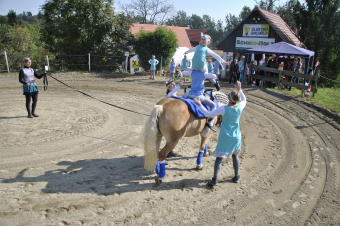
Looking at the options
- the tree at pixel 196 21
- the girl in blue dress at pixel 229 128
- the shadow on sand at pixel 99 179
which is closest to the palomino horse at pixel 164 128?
the shadow on sand at pixel 99 179

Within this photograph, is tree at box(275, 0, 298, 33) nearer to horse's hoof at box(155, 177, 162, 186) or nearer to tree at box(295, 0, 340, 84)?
tree at box(295, 0, 340, 84)

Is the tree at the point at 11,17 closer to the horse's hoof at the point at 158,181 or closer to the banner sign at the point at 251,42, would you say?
the banner sign at the point at 251,42

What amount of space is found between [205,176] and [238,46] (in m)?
17.2

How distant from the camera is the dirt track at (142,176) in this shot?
3975mm

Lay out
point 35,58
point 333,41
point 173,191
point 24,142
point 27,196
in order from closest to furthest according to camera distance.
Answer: point 27,196
point 173,191
point 24,142
point 333,41
point 35,58

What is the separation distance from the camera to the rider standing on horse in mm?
5125

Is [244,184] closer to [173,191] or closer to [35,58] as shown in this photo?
[173,191]

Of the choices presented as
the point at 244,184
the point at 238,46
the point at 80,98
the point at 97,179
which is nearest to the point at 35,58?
the point at 80,98

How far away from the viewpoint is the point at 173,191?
4641 millimetres

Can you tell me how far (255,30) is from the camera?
19125mm

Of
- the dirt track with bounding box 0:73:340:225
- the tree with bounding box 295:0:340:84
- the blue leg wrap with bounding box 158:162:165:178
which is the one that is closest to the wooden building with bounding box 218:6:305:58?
the tree with bounding box 295:0:340:84

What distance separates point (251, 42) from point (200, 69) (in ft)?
52.8

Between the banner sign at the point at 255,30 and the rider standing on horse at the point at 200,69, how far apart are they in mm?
15377

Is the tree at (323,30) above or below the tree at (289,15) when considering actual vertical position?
below
